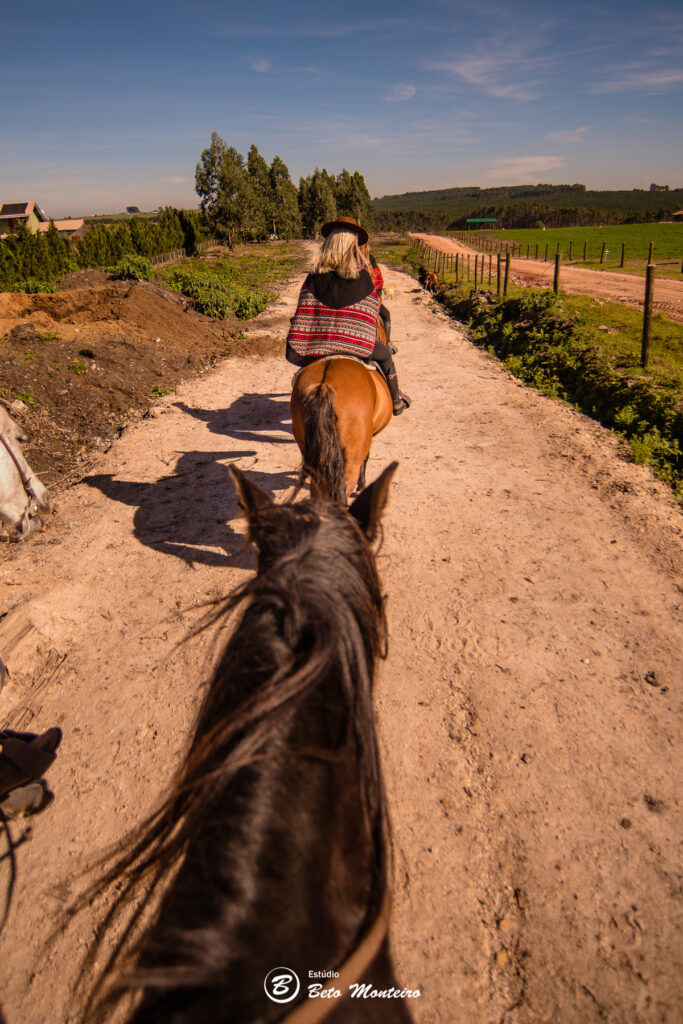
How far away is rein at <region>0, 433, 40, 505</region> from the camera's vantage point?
4883 mm

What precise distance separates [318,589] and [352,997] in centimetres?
75

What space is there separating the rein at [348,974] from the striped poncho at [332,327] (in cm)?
391

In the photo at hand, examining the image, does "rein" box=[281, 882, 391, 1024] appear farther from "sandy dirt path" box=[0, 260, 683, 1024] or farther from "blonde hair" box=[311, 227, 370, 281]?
"blonde hair" box=[311, 227, 370, 281]

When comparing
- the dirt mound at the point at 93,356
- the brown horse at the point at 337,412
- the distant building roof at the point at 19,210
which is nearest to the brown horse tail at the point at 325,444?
the brown horse at the point at 337,412

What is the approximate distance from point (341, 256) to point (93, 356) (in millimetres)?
7716

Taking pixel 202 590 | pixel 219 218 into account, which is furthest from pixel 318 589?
pixel 219 218

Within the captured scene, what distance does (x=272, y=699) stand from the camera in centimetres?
106

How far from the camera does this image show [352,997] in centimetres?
91

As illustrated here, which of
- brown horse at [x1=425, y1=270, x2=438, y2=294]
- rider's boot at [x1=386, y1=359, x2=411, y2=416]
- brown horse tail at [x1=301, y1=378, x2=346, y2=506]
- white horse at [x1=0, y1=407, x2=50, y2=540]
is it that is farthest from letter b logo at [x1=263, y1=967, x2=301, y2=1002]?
brown horse at [x1=425, y1=270, x2=438, y2=294]

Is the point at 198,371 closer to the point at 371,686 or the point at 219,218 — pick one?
the point at 371,686

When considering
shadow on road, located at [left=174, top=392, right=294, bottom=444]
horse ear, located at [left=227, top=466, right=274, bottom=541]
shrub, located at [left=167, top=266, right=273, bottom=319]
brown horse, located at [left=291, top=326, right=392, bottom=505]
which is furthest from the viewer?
shrub, located at [left=167, top=266, right=273, bottom=319]

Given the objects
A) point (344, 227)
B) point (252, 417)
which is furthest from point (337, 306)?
point (252, 417)

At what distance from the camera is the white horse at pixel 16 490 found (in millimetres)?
4801

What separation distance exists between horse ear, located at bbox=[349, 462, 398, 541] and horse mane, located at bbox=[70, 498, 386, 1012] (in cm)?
59
